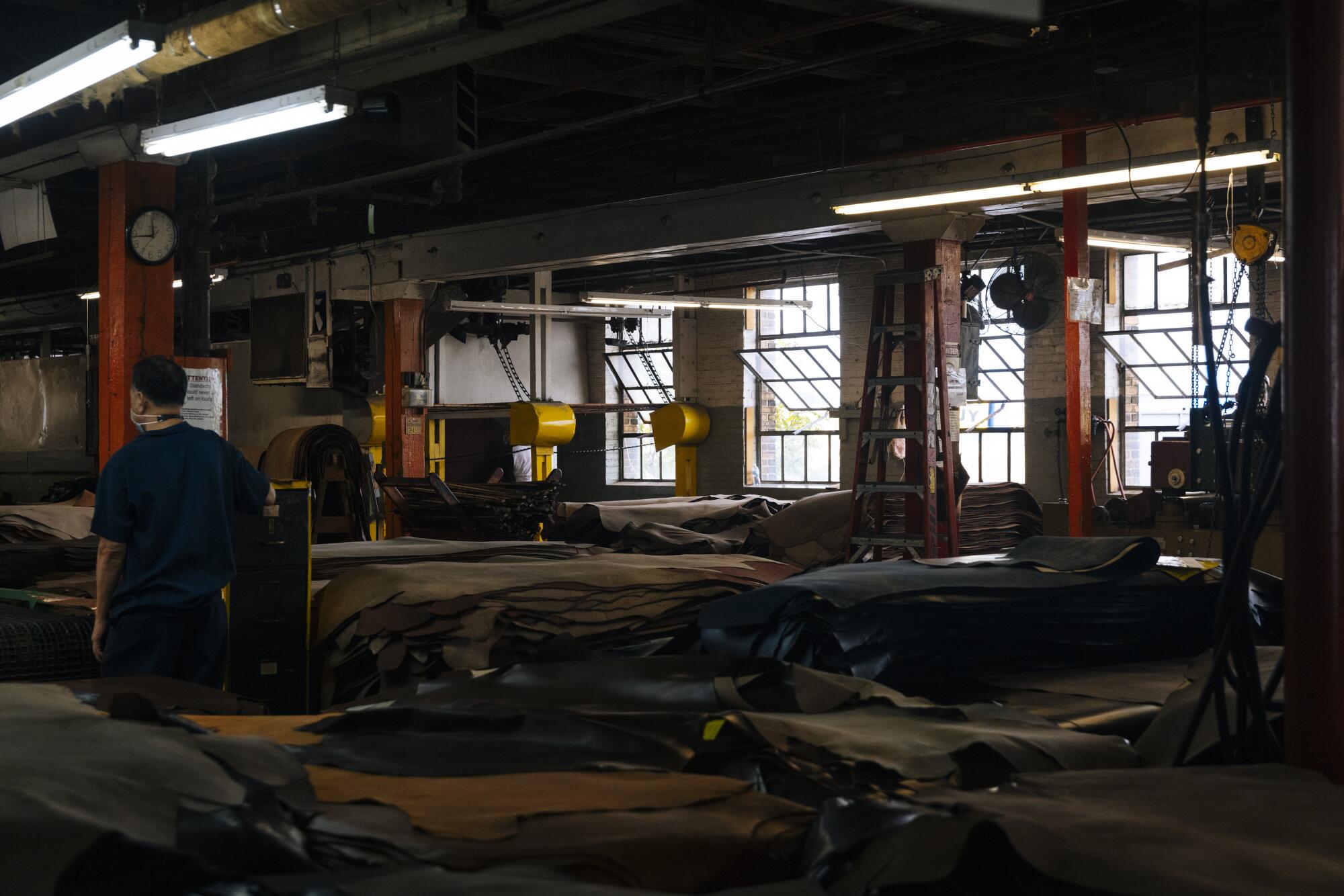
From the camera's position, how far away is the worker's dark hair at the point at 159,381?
4.52m

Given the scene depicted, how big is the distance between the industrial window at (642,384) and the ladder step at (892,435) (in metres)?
12.0

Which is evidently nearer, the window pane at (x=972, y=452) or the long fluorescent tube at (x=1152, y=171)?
the long fluorescent tube at (x=1152, y=171)

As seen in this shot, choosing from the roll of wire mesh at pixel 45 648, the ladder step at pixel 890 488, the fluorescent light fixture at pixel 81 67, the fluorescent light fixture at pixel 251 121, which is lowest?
the roll of wire mesh at pixel 45 648

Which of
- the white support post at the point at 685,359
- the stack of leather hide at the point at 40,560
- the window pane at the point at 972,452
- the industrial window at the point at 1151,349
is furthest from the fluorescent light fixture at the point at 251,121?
the white support post at the point at 685,359

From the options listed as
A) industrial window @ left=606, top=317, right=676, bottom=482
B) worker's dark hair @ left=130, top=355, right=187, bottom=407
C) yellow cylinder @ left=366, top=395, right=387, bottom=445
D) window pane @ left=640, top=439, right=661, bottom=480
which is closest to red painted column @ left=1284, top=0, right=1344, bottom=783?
worker's dark hair @ left=130, top=355, right=187, bottom=407

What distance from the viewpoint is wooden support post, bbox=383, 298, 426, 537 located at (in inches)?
539

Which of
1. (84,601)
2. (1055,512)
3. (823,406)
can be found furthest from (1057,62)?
(823,406)

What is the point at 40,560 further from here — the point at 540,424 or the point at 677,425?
the point at 677,425

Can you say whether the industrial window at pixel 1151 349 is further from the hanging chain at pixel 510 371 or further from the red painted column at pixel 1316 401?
the red painted column at pixel 1316 401

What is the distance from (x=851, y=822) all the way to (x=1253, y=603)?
2433mm

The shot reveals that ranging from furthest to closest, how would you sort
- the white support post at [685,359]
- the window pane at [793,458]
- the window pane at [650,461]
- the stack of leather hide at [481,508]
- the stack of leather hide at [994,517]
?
1. the window pane at [650,461]
2. the white support post at [685,359]
3. the window pane at [793,458]
4. the stack of leather hide at [481,508]
5. the stack of leather hide at [994,517]

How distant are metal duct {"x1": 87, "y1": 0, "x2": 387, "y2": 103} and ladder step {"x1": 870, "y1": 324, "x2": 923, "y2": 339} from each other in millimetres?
4729

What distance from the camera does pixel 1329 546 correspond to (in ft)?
7.16

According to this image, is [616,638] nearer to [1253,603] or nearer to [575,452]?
[1253,603]
